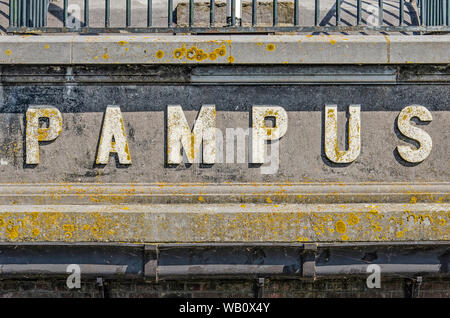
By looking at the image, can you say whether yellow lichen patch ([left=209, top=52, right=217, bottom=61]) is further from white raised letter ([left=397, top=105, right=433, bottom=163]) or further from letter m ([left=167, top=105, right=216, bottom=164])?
white raised letter ([left=397, top=105, right=433, bottom=163])

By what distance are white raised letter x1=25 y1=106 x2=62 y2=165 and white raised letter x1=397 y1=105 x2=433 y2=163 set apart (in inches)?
93.6

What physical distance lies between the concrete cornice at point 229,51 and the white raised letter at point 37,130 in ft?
1.14

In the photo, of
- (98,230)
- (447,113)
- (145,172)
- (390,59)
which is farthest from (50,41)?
(447,113)

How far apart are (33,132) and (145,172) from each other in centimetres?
82

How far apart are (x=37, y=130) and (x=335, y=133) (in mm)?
2066

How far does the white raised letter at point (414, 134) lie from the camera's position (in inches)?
134

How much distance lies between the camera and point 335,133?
3.42 meters

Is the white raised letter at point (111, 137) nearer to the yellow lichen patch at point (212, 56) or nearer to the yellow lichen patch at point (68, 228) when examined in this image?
the yellow lichen patch at point (68, 228)

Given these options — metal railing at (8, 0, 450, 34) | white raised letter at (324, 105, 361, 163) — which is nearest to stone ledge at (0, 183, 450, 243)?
white raised letter at (324, 105, 361, 163)

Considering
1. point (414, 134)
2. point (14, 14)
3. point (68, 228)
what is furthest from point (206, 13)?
point (68, 228)

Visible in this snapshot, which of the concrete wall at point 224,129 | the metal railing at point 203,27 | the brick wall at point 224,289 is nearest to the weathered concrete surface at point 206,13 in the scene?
the metal railing at point 203,27
